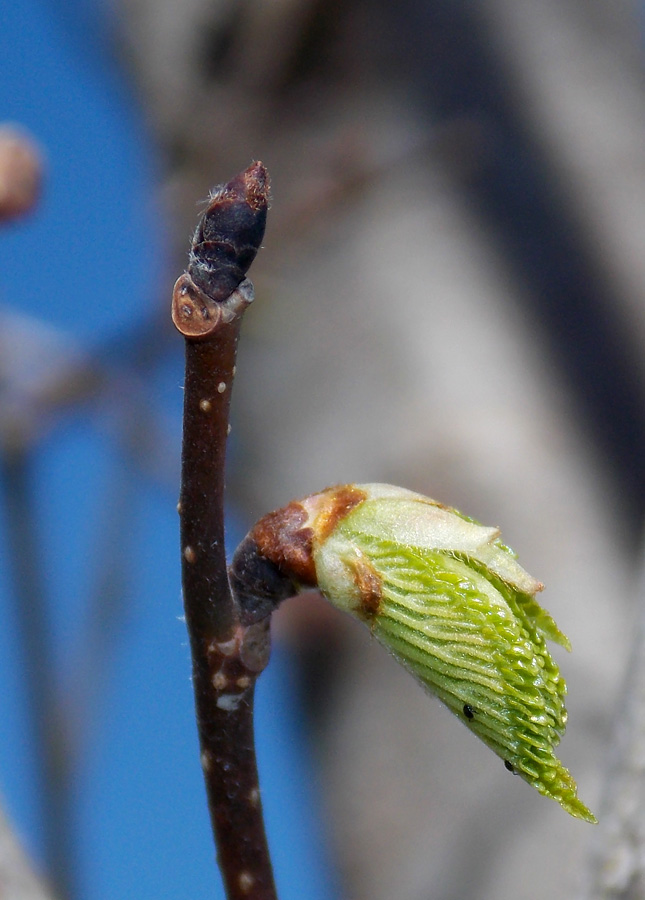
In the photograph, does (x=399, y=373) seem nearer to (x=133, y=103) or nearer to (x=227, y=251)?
(x=133, y=103)

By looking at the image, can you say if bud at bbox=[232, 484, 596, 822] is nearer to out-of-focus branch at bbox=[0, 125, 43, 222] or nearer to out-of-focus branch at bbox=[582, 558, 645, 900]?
out-of-focus branch at bbox=[582, 558, 645, 900]

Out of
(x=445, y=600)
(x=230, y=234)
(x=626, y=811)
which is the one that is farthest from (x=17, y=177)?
(x=626, y=811)

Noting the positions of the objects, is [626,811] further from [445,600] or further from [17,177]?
[17,177]

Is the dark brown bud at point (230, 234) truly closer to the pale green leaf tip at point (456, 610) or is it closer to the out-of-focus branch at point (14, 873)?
the pale green leaf tip at point (456, 610)

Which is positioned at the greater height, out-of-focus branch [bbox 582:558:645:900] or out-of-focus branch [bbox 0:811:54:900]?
out-of-focus branch [bbox 0:811:54:900]

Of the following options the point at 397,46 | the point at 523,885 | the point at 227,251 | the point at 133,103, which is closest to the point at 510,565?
the point at 227,251

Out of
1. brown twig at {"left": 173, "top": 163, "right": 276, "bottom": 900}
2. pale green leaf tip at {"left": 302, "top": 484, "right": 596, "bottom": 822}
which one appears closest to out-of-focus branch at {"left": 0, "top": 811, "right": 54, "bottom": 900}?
brown twig at {"left": 173, "top": 163, "right": 276, "bottom": 900}

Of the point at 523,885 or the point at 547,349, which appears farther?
the point at 547,349
